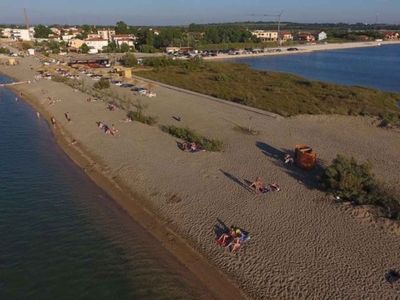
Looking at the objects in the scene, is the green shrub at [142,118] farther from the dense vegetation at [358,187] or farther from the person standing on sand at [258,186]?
the dense vegetation at [358,187]

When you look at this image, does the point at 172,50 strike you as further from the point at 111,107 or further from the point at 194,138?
the point at 194,138

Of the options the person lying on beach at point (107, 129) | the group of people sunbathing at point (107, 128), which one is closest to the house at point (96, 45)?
the group of people sunbathing at point (107, 128)

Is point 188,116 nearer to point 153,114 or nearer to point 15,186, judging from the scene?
point 153,114

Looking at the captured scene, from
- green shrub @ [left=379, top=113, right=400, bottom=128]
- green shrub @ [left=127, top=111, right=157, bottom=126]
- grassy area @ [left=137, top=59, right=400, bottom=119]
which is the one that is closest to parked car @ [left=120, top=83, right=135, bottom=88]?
grassy area @ [left=137, top=59, right=400, bottom=119]

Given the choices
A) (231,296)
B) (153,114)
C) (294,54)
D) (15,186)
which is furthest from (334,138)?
(294,54)

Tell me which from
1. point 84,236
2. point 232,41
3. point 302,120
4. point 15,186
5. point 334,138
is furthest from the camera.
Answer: point 232,41

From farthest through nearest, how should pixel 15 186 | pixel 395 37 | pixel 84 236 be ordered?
1. pixel 395 37
2. pixel 15 186
3. pixel 84 236

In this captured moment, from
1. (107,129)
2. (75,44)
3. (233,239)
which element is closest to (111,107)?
(107,129)
